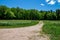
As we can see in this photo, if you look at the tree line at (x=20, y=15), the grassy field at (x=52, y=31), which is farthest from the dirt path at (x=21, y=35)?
the tree line at (x=20, y=15)

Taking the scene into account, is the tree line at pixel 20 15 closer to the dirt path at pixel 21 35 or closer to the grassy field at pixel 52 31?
the grassy field at pixel 52 31

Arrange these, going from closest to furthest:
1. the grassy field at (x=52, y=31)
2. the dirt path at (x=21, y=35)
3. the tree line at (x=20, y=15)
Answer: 1. the dirt path at (x=21, y=35)
2. the grassy field at (x=52, y=31)
3. the tree line at (x=20, y=15)

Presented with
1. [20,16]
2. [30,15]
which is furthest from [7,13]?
[30,15]

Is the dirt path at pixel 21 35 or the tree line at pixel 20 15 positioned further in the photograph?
the tree line at pixel 20 15

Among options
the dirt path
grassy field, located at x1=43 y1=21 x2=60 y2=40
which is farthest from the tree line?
the dirt path

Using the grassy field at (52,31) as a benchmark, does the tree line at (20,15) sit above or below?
below

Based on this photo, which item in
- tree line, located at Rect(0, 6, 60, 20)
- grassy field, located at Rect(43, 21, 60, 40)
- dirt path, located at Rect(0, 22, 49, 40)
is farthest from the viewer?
tree line, located at Rect(0, 6, 60, 20)

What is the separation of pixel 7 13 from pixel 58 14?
40.8 m

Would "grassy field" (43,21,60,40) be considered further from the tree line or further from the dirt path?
the tree line

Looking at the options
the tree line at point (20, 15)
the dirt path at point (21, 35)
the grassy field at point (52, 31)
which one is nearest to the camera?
the dirt path at point (21, 35)

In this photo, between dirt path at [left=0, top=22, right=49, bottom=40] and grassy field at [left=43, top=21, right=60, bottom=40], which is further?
grassy field at [left=43, top=21, right=60, bottom=40]

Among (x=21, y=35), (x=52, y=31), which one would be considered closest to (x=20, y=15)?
(x=52, y=31)

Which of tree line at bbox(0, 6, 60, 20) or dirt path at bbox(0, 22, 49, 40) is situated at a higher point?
dirt path at bbox(0, 22, 49, 40)

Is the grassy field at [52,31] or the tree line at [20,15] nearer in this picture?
the grassy field at [52,31]
